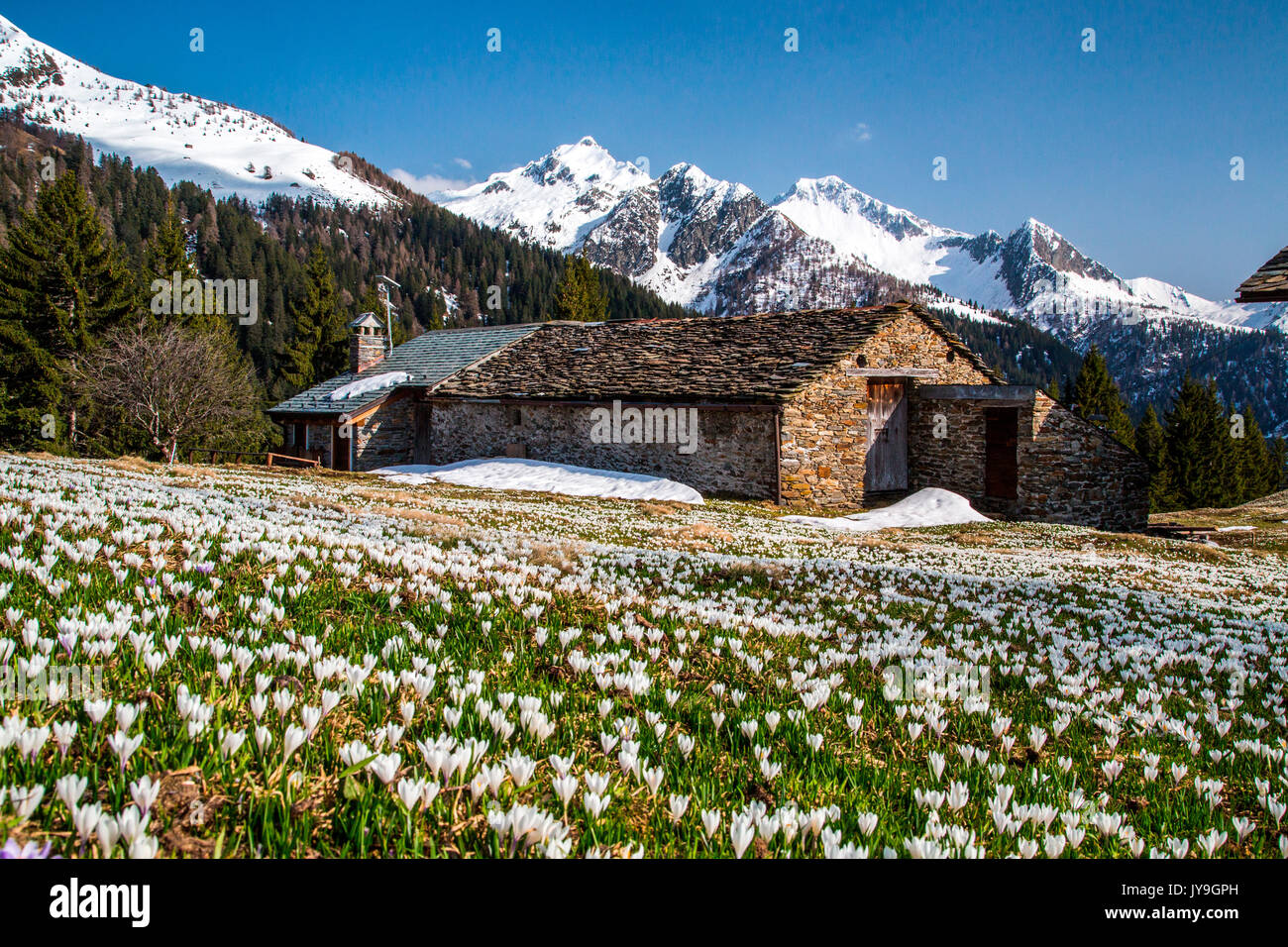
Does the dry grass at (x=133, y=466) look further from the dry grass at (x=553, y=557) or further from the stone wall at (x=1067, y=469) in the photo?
the stone wall at (x=1067, y=469)

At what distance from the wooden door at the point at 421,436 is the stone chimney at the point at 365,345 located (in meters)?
6.85

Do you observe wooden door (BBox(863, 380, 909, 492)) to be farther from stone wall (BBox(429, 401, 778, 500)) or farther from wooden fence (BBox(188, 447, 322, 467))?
wooden fence (BBox(188, 447, 322, 467))

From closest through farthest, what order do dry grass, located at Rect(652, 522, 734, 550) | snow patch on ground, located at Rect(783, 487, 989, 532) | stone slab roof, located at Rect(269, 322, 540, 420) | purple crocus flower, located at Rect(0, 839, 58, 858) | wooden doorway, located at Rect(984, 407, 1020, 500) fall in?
purple crocus flower, located at Rect(0, 839, 58, 858) → dry grass, located at Rect(652, 522, 734, 550) → snow patch on ground, located at Rect(783, 487, 989, 532) → wooden doorway, located at Rect(984, 407, 1020, 500) → stone slab roof, located at Rect(269, 322, 540, 420)

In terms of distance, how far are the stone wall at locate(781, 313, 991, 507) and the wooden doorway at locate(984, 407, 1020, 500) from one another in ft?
9.86

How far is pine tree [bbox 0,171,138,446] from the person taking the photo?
46.4 meters

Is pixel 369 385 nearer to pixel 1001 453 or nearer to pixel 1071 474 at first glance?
pixel 1001 453

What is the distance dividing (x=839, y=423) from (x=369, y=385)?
78.8 feet

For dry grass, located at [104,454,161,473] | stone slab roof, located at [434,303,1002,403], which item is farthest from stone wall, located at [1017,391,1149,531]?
dry grass, located at [104,454,161,473]

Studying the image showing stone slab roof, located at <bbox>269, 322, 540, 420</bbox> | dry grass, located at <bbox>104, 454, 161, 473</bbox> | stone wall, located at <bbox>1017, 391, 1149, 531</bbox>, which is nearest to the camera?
dry grass, located at <bbox>104, 454, 161, 473</bbox>

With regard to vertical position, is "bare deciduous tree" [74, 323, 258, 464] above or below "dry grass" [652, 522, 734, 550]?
above

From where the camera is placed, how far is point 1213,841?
2.08m
